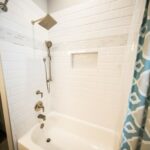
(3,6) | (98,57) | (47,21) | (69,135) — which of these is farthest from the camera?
(69,135)

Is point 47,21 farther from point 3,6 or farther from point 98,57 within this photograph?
point 98,57

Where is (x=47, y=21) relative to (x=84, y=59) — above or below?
above

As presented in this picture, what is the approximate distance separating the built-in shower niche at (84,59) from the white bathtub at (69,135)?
3.27 feet

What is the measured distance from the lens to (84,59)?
62.7 inches

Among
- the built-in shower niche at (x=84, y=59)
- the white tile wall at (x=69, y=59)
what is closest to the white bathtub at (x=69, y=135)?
the white tile wall at (x=69, y=59)

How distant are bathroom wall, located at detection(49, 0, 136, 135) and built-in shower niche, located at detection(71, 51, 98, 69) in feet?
0.12

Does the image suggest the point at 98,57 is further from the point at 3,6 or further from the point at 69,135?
the point at 69,135

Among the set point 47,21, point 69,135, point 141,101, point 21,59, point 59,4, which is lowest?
point 69,135

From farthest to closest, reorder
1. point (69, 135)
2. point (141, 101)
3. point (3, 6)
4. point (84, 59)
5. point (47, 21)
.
Result: point (69, 135) < point (84, 59) < point (47, 21) < point (3, 6) < point (141, 101)

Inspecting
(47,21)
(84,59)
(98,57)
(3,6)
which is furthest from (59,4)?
(98,57)

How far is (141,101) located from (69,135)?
154cm

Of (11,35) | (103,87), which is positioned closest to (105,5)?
(103,87)

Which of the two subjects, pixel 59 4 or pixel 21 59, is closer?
pixel 21 59

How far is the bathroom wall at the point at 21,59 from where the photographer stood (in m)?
1.10
